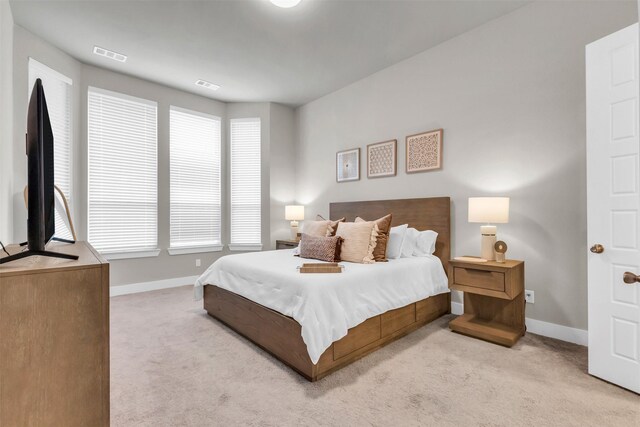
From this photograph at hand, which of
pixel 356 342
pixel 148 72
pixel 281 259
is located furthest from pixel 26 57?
pixel 356 342

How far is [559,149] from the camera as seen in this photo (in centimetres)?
265

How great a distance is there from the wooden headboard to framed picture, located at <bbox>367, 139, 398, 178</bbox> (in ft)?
1.30

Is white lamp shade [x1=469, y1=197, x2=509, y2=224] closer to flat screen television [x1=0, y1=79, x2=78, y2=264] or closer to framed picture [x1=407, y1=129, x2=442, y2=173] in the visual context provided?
framed picture [x1=407, y1=129, x2=442, y2=173]

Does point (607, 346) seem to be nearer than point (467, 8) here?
Yes

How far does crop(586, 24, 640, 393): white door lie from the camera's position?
1.85m

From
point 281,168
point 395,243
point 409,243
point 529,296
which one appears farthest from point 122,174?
point 529,296

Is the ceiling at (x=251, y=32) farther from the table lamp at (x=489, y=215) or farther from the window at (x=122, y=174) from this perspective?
the table lamp at (x=489, y=215)

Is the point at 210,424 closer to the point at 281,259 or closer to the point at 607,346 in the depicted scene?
the point at 281,259

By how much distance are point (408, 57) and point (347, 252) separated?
253 centimetres

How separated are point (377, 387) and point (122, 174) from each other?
4160 mm

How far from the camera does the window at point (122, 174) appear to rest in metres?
3.98

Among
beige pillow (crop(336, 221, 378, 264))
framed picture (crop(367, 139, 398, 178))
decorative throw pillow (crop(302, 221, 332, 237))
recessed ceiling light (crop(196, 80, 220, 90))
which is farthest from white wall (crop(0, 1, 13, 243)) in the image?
framed picture (crop(367, 139, 398, 178))

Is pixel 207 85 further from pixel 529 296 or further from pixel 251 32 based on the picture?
pixel 529 296

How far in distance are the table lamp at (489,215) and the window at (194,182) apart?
3.94 m
